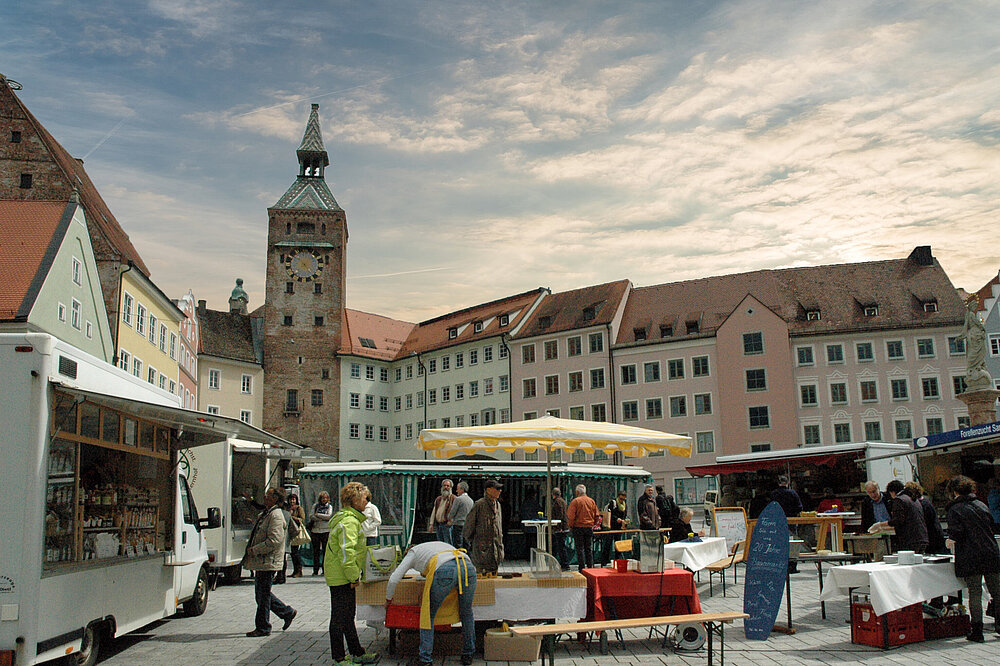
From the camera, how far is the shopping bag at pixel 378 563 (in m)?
9.59

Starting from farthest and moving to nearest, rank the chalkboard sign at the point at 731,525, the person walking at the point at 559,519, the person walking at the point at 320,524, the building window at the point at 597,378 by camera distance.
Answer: the building window at the point at 597,378 → the person walking at the point at 320,524 → the person walking at the point at 559,519 → the chalkboard sign at the point at 731,525

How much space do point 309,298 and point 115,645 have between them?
58.0 metres

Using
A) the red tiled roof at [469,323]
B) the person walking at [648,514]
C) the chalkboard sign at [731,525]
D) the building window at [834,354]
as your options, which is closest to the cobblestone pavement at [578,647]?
the person walking at [648,514]

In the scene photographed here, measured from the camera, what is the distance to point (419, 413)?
68562mm

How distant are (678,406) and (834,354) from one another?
9.40 meters

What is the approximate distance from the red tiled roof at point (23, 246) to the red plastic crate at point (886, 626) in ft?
82.9

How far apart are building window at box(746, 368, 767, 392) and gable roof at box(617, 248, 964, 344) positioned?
121 inches

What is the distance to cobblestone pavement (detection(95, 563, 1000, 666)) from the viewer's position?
9133 mm

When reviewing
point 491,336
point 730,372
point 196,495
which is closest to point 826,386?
point 730,372

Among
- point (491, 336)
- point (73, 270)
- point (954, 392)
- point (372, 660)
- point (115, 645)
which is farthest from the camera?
point (491, 336)

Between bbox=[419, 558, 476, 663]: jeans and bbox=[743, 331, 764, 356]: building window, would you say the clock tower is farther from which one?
bbox=[419, 558, 476, 663]: jeans

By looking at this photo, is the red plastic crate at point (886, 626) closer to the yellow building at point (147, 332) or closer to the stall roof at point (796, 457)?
the stall roof at point (796, 457)

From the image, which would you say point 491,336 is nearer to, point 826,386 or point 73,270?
point 826,386

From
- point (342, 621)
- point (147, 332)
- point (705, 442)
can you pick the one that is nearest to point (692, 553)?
point (342, 621)
